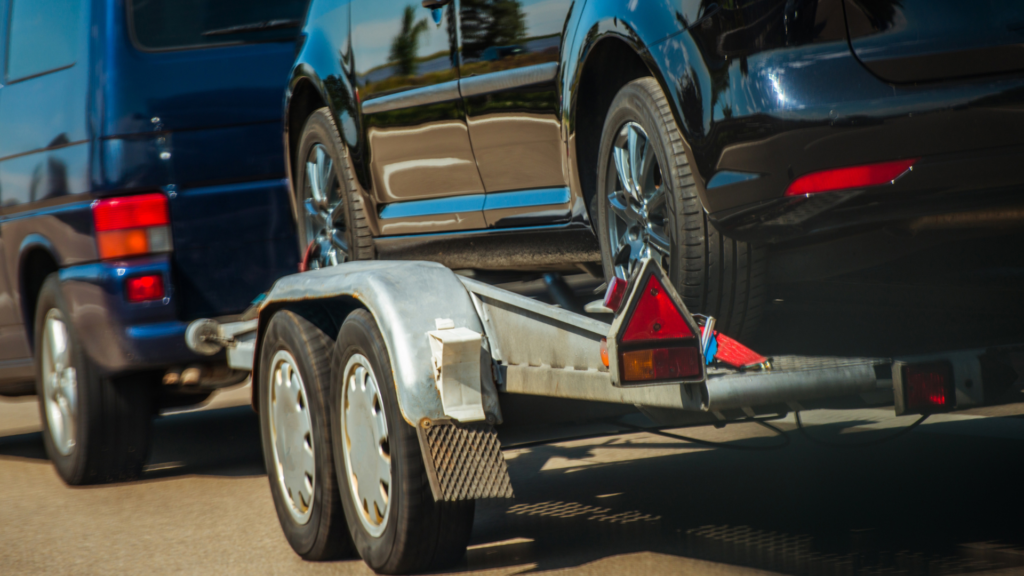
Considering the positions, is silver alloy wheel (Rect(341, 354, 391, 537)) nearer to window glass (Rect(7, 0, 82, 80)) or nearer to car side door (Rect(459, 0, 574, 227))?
car side door (Rect(459, 0, 574, 227))

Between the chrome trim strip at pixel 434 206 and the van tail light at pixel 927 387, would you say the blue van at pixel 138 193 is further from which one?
the van tail light at pixel 927 387

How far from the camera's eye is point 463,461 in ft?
11.5

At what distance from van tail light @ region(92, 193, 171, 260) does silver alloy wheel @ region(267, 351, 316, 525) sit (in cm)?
171

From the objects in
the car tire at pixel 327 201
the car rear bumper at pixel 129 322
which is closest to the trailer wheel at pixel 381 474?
the car tire at pixel 327 201

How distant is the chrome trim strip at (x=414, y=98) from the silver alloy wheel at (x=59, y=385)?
2.31 meters

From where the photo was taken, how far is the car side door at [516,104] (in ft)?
13.0

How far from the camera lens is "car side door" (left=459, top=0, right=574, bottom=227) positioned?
3.95 metres

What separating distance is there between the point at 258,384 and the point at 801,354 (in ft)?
7.14

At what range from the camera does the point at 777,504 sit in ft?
15.1

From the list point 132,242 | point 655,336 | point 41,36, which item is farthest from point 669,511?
point 41,36

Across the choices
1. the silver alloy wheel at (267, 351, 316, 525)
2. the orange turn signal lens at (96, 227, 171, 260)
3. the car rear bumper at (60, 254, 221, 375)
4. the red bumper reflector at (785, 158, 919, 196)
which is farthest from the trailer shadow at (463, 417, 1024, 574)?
the orange turn signal lens at (96, 227, 171, 260)

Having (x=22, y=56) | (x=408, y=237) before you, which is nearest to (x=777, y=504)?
(x=408, y=237)

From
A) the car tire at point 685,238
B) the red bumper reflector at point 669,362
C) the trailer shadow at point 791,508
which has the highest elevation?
the car tire at point 685,238

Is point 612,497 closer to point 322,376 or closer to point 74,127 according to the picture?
point 322,376
